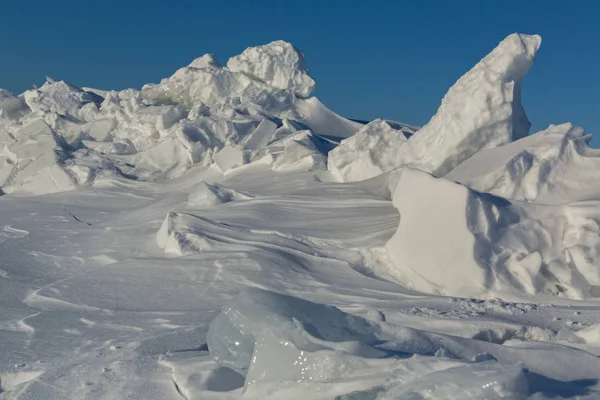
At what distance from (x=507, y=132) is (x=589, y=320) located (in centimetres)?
435

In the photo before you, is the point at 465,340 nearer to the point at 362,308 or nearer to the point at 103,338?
the point at 362,308

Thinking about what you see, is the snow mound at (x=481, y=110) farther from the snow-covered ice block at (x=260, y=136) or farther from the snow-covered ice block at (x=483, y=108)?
the snow-covered ice block at (x=260, y=136)

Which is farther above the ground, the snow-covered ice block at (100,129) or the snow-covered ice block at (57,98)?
the snow-covered ice block at (57,98)

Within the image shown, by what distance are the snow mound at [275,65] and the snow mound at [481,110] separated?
999cm

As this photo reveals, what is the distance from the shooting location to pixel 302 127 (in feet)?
52.4

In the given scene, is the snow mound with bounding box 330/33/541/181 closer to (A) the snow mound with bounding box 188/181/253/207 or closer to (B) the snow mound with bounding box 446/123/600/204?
(B) the snow mound with bounding box 446/123/600/204

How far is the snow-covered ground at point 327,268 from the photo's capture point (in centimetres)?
351

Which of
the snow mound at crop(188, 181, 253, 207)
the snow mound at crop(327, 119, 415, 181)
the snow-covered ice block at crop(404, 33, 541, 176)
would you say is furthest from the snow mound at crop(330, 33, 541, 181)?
the snow mound at crop(188, 181, 253, 207)

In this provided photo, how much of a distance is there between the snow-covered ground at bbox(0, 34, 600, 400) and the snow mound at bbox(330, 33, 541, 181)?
0.09 ft

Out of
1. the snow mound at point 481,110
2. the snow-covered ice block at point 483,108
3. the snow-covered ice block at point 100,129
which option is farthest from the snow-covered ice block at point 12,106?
the snow-covered ice block at point 483,108

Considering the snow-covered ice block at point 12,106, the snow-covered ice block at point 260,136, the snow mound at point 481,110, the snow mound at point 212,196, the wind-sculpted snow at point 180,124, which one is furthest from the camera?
the snow-covered ice block at point 12,106

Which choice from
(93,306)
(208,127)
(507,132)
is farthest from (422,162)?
(208,127)

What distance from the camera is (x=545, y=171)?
7.22 metres

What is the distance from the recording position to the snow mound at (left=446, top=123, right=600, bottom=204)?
7035mm
